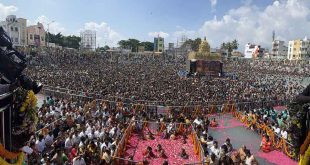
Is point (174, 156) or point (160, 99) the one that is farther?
point (160, 99)

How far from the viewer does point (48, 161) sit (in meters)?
10.1

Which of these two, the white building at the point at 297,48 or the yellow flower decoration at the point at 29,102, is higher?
the white building at the point at 297,48

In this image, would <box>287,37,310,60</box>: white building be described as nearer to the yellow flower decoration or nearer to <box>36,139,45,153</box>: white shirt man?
<box>36,139,45,153</box>: white shirt man

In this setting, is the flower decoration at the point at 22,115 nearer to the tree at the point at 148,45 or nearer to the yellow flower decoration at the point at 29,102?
the yellow flower decoration at the point at 29,102

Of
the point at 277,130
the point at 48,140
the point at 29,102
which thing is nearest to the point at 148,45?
the point at 277,130

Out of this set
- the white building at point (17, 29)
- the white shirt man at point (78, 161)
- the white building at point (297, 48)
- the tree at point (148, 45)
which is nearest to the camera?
the white shirt man at point (78, 161)

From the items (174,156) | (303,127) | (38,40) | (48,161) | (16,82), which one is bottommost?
(174,156)

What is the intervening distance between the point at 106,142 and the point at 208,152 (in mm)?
4498

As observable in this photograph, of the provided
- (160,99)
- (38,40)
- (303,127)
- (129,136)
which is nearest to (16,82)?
(303,127)

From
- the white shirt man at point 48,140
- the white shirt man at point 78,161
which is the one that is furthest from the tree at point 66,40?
the white shirt man at point 78,161

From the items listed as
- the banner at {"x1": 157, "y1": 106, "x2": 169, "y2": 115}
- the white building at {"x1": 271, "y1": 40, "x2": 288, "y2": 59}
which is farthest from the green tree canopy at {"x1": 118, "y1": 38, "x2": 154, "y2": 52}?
the banner at {"x1": 157, "y1": 106, "x2": 169, "y2": 115}

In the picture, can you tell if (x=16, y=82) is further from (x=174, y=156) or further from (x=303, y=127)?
(x=174, y=156)

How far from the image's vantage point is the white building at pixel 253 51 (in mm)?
134350

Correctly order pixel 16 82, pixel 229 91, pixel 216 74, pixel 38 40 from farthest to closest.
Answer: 1. pixel 38 40
2. pixel 216 74
3. pixel 229 91
4. pixel 16 82
